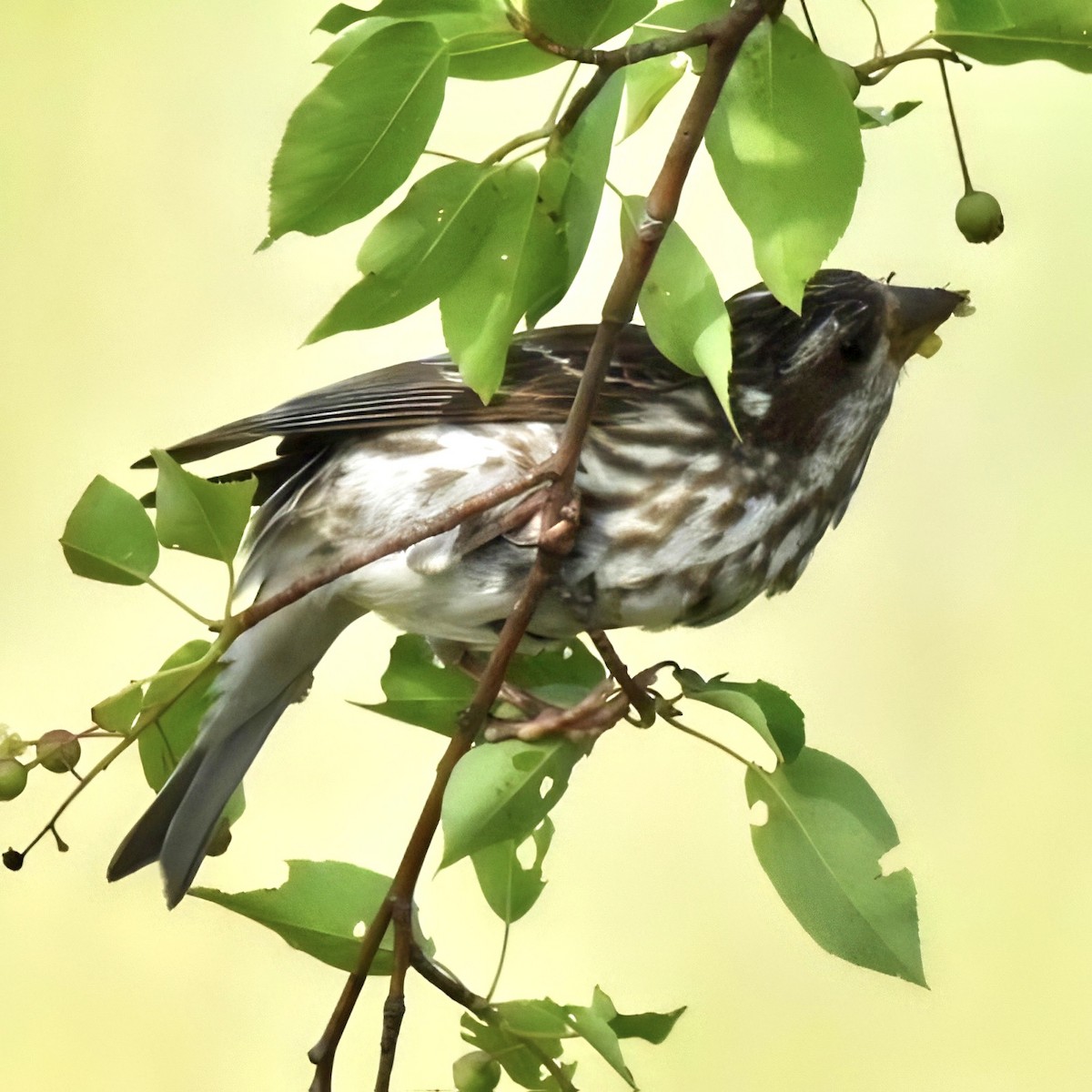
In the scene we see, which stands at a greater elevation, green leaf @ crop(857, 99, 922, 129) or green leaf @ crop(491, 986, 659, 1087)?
green leaf @ crop(857, 99, 922, 129)

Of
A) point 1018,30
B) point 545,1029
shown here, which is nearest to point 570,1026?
point 545,1029

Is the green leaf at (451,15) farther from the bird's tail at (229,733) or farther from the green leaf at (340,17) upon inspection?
the bird's tail at (229,733)

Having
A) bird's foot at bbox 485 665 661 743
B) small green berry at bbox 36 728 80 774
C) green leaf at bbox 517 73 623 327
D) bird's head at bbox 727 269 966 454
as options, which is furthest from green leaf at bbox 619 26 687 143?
small green berry at bbox 36 728 80 774

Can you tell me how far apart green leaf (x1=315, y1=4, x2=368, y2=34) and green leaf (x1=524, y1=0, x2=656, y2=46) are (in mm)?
84

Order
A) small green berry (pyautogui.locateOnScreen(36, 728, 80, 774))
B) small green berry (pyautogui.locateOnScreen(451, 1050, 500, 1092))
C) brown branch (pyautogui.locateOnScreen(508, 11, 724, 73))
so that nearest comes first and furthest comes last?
brown branch (pyautogui.locateOnScreen(508, 11, 724, 73)) < small green berry (pyautogui.locateOnScreen(36, 728, 80, 774)) < small green berry (pyautogui.locateOnScreen(451, 1050, 500, 1092))

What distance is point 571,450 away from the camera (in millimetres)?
619

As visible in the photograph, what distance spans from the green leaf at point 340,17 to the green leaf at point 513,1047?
475 millimetres

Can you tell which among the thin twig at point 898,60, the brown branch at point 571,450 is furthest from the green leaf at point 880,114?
the brown branch at point 571,450

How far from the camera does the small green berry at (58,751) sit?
1.99ft

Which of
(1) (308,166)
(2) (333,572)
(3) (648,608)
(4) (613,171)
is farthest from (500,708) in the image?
(4) (613,171)

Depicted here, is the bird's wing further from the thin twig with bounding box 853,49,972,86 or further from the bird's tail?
the thin twig with bounding box 853,49,972,86

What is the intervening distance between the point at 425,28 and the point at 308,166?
0.23 ft

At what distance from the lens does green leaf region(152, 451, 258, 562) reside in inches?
22.4

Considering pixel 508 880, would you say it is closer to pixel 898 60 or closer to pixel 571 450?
pixel 571 450
